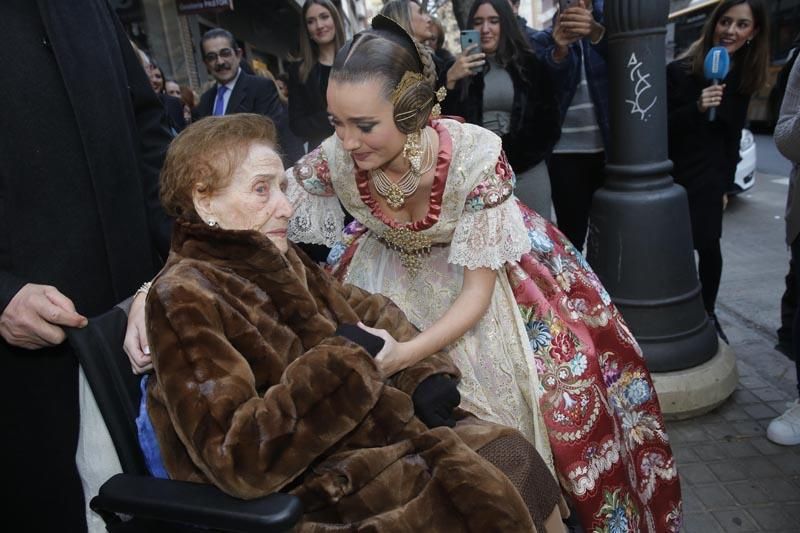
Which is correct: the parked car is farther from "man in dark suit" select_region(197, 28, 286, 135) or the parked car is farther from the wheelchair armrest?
the wheelchair armrest

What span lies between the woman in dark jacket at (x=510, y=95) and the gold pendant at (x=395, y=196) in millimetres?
1412

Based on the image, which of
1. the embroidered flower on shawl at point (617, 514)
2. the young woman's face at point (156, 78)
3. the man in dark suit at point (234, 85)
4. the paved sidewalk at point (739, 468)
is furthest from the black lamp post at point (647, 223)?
the young woman's face at point (156, 78)

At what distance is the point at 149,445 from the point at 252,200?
628 mm

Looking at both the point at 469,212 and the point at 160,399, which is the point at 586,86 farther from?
the point at 160,399

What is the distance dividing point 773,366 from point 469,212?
2485 millimetres

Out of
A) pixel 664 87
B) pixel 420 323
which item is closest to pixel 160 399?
pixel 420 323

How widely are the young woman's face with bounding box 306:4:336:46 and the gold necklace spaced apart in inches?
96.3

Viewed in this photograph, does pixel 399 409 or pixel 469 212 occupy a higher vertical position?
pixel 469 212

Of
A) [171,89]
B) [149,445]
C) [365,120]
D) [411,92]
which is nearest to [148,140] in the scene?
[365,120]

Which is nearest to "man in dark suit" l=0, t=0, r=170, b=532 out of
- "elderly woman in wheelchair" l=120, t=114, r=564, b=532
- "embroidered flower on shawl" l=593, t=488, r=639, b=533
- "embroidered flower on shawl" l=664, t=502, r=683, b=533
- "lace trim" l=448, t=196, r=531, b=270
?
"elderly woman in wheelchair" l=120, t=114, r=564, b=532

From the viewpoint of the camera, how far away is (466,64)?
9.61 ft

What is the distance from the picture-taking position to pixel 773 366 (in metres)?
3.34

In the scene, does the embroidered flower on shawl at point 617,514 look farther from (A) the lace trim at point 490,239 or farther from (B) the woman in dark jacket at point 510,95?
(B) the woman in dark jacket at point 510,95

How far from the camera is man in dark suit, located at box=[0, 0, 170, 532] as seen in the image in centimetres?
152
